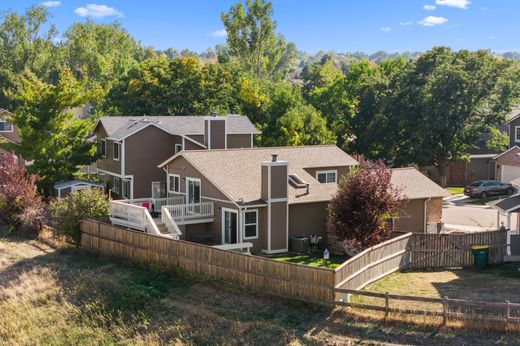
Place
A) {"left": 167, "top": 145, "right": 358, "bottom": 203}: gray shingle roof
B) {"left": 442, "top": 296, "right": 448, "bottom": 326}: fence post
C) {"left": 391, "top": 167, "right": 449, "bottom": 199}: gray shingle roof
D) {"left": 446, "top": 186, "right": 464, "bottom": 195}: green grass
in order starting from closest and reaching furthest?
{"left": 442, "top": 296, "right": 448, "bottom": 326}: fence post
{"left": 167, "top": 145, "right": 358, "bottom": 203}: gray shingle roof
{"left": 391, "top": 167, "right": 449, "bottom": 199}: gray shingle roof
{"left": 446, "top": 186, "right": 464, "bottom": 195}: green grass

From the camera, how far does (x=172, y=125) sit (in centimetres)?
4394

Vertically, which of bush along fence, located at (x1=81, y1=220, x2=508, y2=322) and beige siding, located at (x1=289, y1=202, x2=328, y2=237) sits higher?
beige siding, located at (x1=289, y1=202, x2=328, y2=237)

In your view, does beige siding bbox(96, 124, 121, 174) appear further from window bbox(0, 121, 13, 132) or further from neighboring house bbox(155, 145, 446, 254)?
window bbox(0, 121, 13, 132)

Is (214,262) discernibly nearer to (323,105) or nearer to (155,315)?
(155,315)

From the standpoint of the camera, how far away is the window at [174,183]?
3689 centimetres

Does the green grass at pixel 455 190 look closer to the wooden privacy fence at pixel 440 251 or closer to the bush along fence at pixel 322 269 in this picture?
the bush along fence at pixel 322 269

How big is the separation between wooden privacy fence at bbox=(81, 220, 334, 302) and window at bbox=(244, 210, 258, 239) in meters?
4.99

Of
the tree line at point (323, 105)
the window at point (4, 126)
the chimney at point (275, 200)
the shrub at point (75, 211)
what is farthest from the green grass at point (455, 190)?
the window at point (4, 126)

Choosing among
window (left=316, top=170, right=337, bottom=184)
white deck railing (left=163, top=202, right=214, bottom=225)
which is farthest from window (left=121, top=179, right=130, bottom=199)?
window (left=316, top=170, right=337, bottom=184)

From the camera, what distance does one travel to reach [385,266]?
2698 cm

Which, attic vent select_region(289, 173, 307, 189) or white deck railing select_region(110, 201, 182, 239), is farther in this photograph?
attic vent select_region(289, 173, 307, 189)

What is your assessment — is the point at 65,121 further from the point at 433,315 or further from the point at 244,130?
the point at 433,315

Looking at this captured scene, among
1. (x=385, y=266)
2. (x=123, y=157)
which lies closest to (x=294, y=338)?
(x=385, y=266)

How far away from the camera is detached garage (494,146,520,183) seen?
4905 cm
